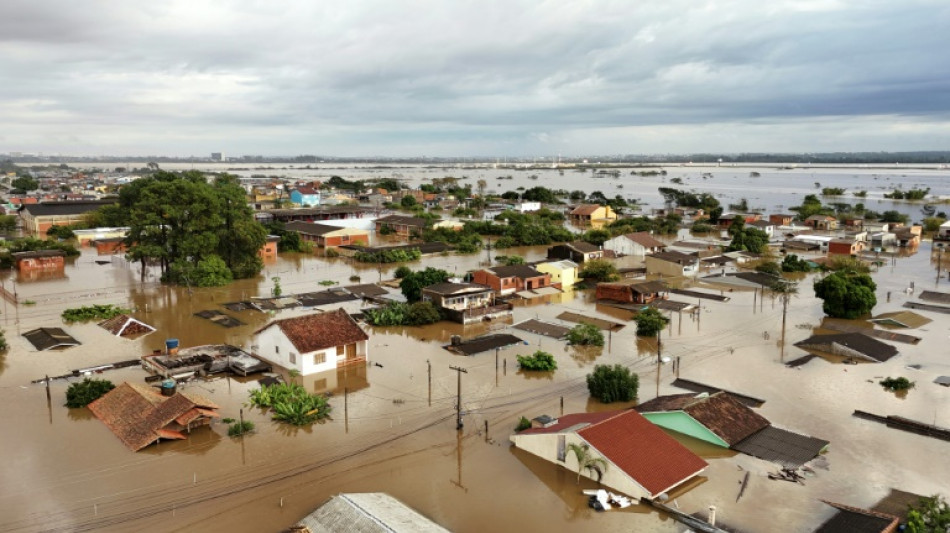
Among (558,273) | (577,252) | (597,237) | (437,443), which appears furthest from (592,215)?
(437,443)

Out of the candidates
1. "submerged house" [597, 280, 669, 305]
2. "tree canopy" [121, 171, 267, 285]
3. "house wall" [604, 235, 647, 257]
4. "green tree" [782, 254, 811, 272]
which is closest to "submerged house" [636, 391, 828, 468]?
"submerged house" [597, 280, 669, 305]

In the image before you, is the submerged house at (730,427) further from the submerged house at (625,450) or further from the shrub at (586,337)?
the shrub at (586,337)

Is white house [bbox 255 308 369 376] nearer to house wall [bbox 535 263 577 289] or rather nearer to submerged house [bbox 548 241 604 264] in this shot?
house wall [bbox 535 263 577 289]

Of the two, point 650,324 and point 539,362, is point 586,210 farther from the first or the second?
point 539,362

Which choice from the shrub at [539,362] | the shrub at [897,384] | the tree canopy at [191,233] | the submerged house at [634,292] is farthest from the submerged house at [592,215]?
the shrub at [897,384]

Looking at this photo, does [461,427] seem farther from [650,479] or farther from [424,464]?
[650,479]

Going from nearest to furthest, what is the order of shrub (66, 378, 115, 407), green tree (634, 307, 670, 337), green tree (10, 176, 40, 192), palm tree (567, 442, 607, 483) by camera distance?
palm tree (567, 442, 607, 483) → shrub (66, 378, 115, 407) → green tree (634, 307, 670, 337) → green tree (10, 176, 40, 192)
